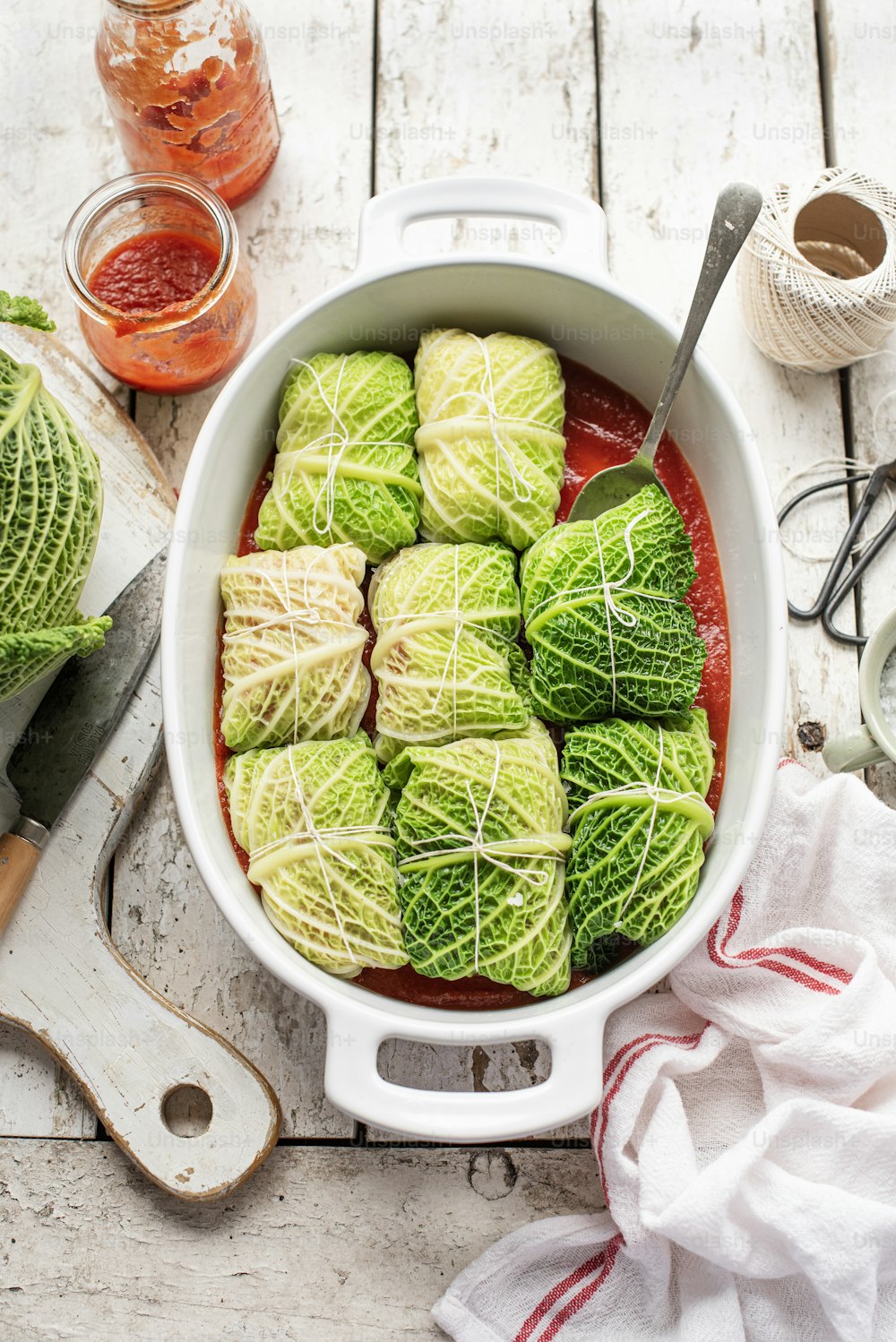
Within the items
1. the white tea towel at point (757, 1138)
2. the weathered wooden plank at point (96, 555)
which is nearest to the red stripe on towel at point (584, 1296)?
the white tea towel at point (757, 1138)

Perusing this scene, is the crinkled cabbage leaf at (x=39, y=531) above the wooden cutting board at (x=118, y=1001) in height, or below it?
above

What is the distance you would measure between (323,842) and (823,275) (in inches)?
72.0

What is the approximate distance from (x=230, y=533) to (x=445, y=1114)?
1.44 metres

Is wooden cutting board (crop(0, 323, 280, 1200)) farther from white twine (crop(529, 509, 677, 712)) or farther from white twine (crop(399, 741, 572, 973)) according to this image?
white twine (crop(529, 509, 677, 712))

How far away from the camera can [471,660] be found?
2.54m

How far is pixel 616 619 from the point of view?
8.16 ft

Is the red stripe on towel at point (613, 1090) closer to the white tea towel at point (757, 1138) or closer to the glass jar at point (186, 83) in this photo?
the white tea towel at point (757, 1138)

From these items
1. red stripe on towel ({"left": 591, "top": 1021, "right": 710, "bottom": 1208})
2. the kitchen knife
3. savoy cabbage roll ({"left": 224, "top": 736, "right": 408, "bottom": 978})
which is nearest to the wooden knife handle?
the kitchen knife

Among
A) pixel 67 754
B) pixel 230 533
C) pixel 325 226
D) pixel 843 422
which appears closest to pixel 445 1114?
pixel 67 754

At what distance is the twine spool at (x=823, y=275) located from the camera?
271cm

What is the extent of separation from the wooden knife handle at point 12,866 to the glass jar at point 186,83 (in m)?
1.72

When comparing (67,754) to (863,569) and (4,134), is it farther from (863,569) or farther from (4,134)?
(863,569)

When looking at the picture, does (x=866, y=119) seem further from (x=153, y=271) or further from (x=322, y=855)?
(x=322, y=855)

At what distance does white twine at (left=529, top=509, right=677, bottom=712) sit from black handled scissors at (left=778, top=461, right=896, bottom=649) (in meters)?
0.57
